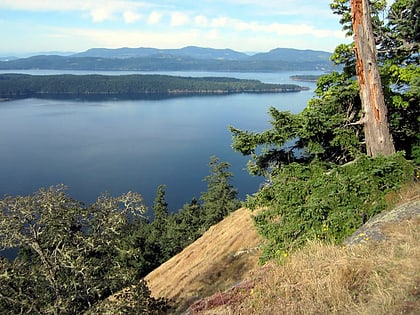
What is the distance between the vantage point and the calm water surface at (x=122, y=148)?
5234 cm

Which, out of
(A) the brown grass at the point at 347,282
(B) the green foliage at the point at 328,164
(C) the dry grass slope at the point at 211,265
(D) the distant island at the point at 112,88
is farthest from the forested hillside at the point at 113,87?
(A) the brown grass at the point at 347,282

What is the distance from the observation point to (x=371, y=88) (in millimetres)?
7891

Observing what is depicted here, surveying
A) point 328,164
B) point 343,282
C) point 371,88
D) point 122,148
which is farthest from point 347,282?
point 122,148

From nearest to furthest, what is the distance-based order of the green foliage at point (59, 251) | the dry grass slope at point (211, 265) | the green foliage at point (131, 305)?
the green foliage at point (59, 251) < the green foliage at point (131, 305) < the dry grass slope at point (211, 265)

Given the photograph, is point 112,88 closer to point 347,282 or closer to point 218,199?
point 218,199

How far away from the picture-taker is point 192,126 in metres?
92.8

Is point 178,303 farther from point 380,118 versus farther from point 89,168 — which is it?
point 89,168

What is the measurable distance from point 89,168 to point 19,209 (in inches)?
2151

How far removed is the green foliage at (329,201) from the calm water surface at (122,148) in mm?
41131

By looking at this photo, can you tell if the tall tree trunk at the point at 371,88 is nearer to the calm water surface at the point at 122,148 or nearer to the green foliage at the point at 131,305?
the green foliage at the point at 131,305

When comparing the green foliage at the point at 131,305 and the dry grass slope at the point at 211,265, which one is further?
the dry grass slope at the point at 211,265

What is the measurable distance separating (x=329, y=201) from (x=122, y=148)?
69114mm

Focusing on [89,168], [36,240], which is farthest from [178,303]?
[89,168]

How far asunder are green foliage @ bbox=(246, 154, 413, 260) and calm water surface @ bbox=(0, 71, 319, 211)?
135 ft
